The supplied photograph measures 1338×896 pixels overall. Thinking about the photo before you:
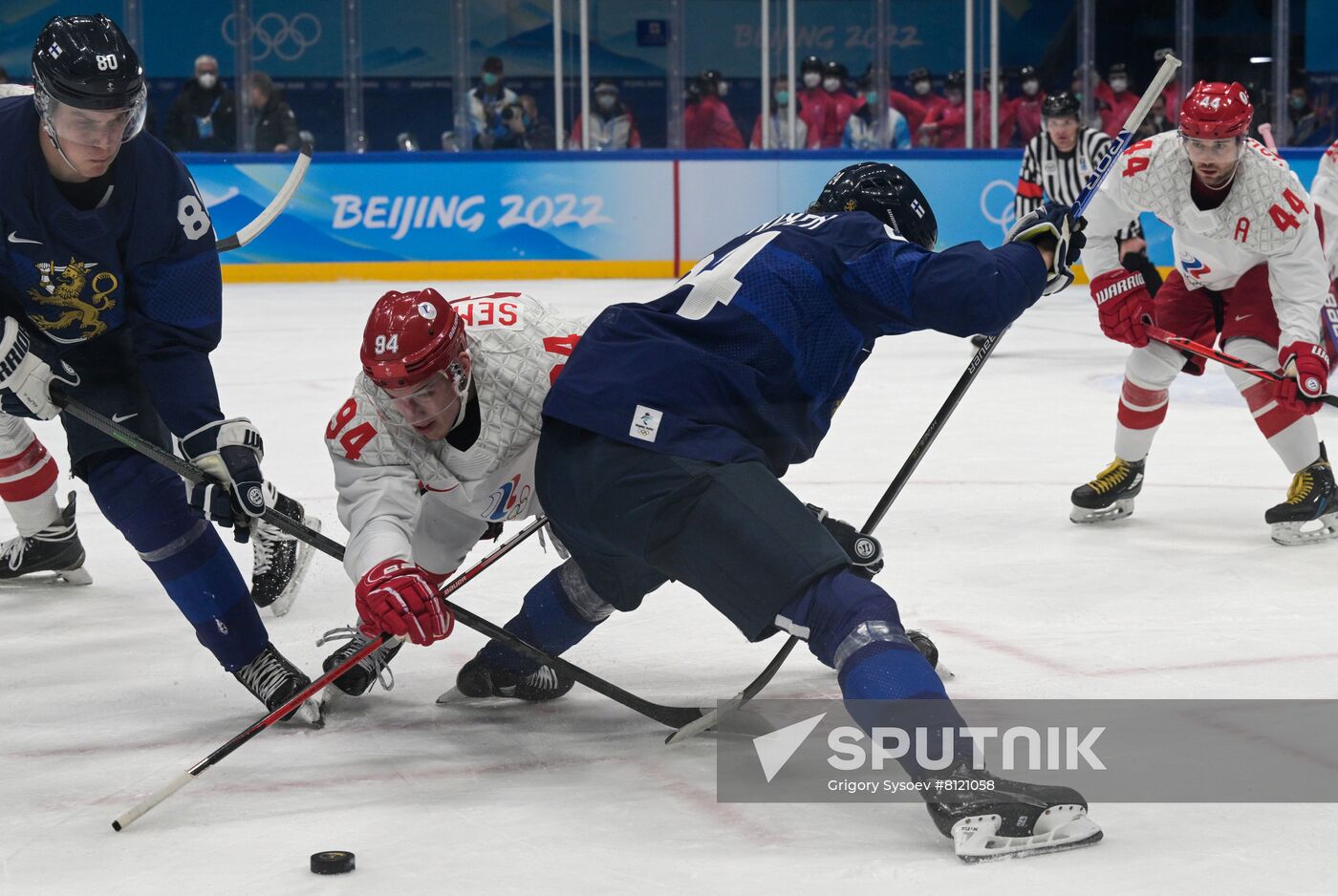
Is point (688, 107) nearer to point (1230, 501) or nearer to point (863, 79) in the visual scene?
point (863, 79)

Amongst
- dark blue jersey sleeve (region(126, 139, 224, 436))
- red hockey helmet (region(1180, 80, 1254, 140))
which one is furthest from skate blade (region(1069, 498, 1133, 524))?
dark blue jersey sleeve (region(126, 139, 224, 436))

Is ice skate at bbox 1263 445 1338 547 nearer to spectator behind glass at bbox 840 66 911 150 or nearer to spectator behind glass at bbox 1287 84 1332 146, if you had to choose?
spectator behind glass at bbox 840 66 911 150

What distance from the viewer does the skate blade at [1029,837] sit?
1888mm

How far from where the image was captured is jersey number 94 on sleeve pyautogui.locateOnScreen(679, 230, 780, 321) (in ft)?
7.06

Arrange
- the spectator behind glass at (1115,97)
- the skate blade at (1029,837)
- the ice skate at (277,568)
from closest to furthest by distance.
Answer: the skate blade at (1029,837), the ice skate at (277,568), the spectator behind glass at (1115,97)

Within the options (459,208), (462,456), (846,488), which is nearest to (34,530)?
(462,456)

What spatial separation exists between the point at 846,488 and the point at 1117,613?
1226 mm

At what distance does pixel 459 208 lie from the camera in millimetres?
9984

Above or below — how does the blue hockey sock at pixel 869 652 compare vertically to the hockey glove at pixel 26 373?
below

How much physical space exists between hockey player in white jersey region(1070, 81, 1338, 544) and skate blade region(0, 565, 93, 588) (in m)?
2.26

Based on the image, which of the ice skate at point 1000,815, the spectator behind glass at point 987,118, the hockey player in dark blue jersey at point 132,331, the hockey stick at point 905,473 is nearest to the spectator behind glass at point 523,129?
the spectator behind glass at point 987,118

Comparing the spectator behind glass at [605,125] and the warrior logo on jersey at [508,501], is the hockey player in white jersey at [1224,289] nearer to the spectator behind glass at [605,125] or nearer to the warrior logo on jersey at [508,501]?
the warrior logo on jersey at [508,501]

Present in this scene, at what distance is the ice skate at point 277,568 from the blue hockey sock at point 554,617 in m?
0.76

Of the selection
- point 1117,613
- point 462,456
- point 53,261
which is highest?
point 53,261
